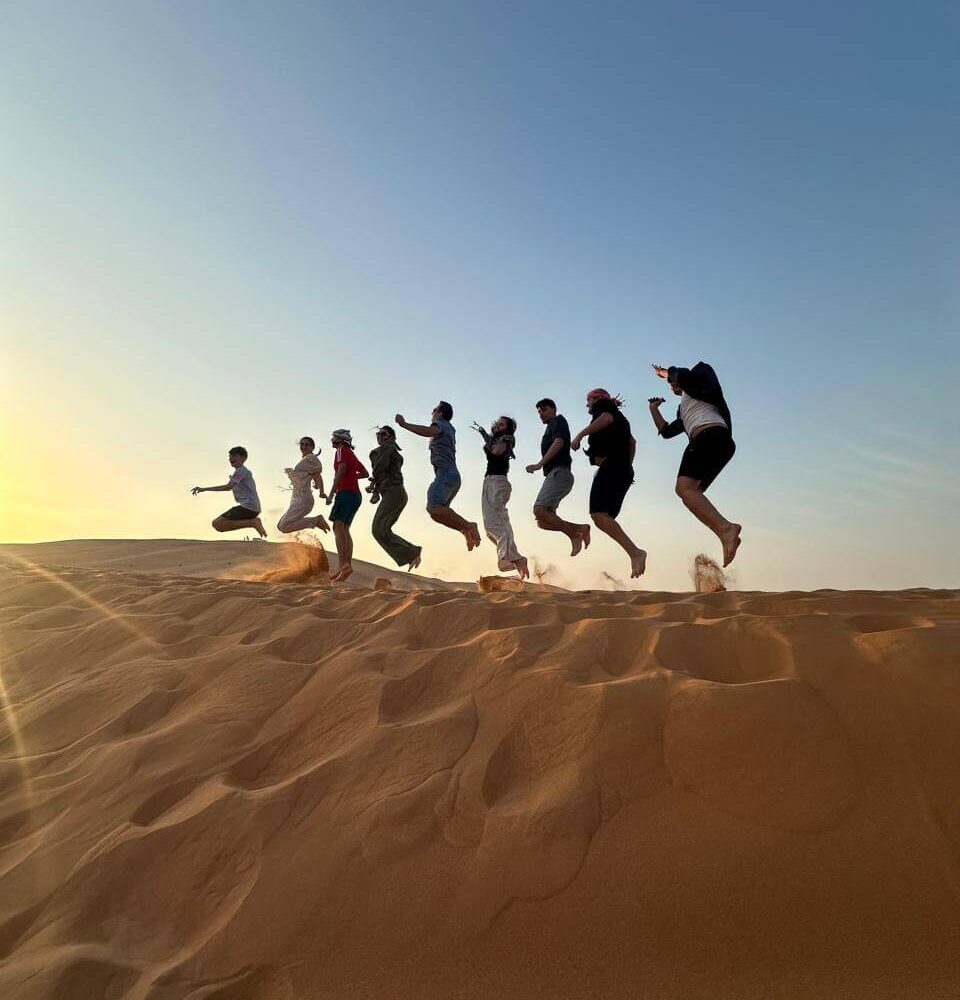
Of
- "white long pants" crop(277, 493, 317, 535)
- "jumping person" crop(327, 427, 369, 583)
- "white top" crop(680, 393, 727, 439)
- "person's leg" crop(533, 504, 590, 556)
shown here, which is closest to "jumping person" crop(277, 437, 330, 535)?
"white long pants" crop(277, 493, 317, 535)

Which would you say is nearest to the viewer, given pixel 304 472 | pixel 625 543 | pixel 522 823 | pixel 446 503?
pixel 522 823

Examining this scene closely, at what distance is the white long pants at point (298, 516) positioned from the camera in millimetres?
8633

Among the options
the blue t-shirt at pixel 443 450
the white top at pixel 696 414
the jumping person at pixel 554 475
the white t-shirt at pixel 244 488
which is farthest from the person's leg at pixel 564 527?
the white t-shirt at pixel 244 488

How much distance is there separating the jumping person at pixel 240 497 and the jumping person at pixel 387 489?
2.96m

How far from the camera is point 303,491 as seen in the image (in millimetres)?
8609

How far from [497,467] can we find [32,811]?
18.4ft

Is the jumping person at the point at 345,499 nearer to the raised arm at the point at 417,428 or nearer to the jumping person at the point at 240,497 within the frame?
the raised arm at the point at 417,428

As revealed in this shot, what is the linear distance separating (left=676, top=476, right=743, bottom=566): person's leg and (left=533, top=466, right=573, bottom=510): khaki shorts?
68.6 inches

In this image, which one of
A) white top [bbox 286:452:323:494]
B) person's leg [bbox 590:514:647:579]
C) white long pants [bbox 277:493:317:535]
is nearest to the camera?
person's leg [bbox 590:514:647:579]

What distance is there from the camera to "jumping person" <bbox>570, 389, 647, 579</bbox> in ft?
18.9

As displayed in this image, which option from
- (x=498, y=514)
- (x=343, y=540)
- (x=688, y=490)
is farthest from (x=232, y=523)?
(x=688, y=490)

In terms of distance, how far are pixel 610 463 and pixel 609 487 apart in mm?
220

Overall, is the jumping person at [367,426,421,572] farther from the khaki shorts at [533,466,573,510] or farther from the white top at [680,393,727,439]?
the white top at [680,393,727,439]

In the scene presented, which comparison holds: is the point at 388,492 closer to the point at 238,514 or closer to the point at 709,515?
the point at 238,514
